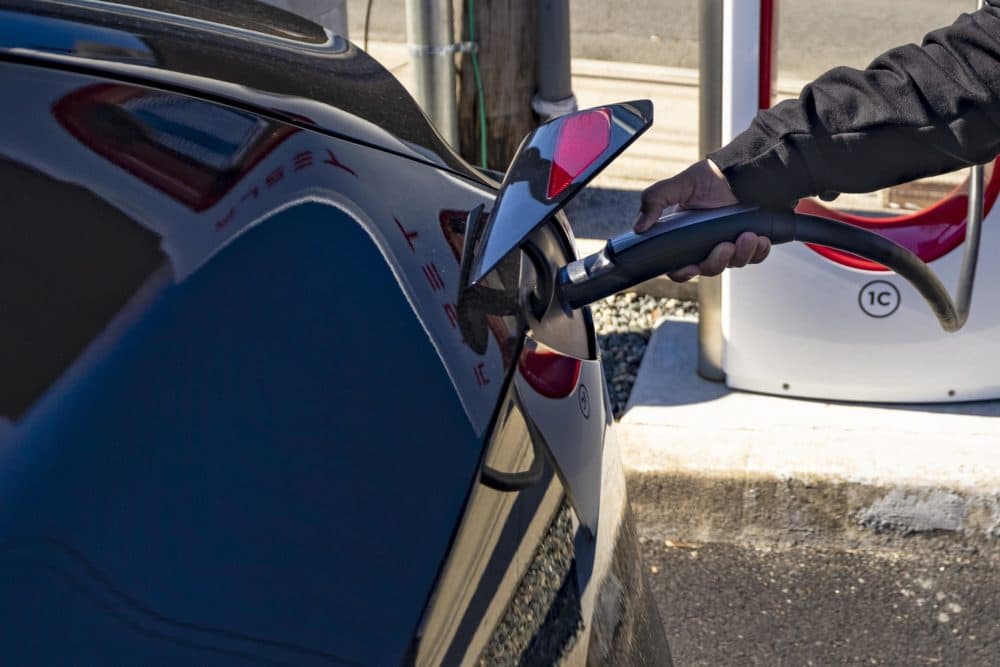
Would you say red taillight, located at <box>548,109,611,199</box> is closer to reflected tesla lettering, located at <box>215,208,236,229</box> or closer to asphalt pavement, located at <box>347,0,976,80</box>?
reflected tesla lettering, located at <box>215,208,236,229</box>

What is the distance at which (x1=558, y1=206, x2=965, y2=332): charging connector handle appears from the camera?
4.60 ft

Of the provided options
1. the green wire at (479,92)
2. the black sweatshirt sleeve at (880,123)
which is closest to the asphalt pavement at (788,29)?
the green wire at (479,92)

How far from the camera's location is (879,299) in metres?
3.72

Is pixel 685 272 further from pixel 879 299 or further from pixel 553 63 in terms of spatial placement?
pixel 553 63

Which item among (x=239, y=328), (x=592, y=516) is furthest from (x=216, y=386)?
(x=592, y=516)

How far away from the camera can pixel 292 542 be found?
1035 mm

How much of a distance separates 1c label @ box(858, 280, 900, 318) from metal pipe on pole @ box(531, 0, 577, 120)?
1536mm

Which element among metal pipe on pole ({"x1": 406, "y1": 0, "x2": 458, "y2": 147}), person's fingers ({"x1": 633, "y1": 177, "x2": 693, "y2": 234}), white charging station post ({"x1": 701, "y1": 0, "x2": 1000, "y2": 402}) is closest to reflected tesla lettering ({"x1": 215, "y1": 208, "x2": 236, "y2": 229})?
person's fingers ({"x1": 633, "y1": 177, "x2": 693, "y2": 234})

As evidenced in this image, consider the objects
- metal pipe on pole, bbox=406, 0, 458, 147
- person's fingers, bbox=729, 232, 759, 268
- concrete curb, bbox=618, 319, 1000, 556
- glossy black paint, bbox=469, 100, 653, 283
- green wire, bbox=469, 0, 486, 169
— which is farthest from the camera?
green wire, bbox=469, 0, 486, 169

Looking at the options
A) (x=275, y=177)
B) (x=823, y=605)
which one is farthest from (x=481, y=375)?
(x=823, y=605)

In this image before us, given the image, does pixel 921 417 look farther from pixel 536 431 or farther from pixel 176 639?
pixel 176 639

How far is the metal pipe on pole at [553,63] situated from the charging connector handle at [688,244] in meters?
3.41

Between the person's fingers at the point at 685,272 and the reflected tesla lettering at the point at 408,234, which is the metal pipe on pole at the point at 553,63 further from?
the reflected tesla lettering at the point at 408,234

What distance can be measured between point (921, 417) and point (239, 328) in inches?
119
